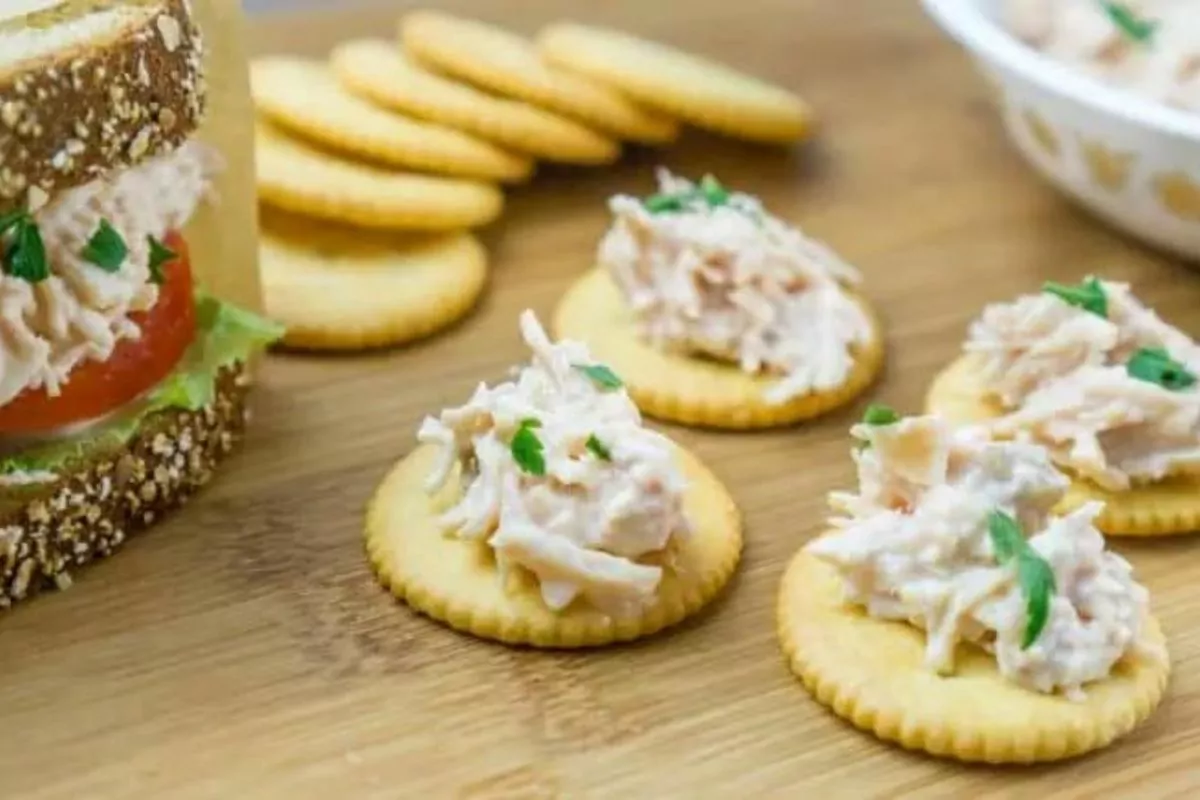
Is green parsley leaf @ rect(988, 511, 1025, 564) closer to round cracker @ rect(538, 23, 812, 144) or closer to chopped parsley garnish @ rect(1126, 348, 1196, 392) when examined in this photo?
chopped parsley garnish @ rect(1126, 348, 1196, 392)

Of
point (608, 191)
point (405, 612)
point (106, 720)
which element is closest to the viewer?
point (106, 720)

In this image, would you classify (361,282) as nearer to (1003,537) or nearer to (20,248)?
(20,248)

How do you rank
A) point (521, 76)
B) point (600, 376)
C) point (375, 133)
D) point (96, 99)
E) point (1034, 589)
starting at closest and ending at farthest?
point (1034, 589) → point (96, 99) → point (600, 376) → point (375, 133) → point (521, 76)

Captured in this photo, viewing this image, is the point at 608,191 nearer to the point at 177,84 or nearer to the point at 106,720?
the point at 177,84

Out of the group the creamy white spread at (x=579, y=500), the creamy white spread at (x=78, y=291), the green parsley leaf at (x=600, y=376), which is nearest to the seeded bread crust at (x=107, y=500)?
the creamy white spread at (x=78, y=291)

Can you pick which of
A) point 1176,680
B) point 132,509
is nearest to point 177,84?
point 132,509

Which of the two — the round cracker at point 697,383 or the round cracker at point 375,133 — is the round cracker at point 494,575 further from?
the round cracker at point 375,133

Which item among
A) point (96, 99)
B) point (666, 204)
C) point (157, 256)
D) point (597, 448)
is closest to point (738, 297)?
point (666, 204)
